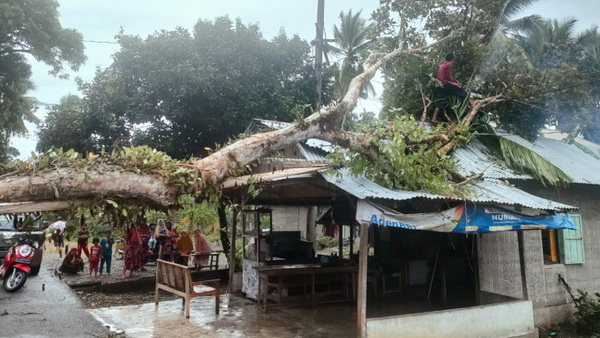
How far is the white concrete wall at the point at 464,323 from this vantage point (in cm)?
589

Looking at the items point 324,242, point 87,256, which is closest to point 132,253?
point 87,256

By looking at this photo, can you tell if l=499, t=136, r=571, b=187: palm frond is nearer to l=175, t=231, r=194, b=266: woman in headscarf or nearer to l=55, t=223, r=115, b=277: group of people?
l=175, t=231, r=194, b=266: woman in headscarf

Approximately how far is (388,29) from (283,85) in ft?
15.9

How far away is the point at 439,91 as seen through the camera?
1013 cm

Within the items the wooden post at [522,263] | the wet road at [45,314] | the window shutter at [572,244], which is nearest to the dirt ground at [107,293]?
Answer: the wet road at [45,314]

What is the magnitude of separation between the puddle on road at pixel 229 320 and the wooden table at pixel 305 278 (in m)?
0.27

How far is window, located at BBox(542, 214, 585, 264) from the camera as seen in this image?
→ 29.2 ft

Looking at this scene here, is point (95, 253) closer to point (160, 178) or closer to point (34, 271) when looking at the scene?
point (34, 271)

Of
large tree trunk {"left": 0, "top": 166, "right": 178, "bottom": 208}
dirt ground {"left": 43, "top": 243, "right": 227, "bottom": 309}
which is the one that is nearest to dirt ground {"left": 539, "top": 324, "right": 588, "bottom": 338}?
large tree trunk {"left": 0, "top": 166, "right": 178, "bottom": 208}

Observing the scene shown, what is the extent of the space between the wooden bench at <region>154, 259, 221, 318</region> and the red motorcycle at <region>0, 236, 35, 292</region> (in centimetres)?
331

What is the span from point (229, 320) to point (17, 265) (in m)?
5.41

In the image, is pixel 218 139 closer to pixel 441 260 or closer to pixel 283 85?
pixel 283 85

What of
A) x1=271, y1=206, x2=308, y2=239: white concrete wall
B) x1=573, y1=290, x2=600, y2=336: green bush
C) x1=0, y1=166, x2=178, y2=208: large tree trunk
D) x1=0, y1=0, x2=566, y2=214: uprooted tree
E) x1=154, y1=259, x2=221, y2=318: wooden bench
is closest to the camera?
x1=0, y1=166, x2=178, y2=208: large tree trunk

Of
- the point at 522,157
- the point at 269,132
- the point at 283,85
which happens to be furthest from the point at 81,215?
the point at 283,85
